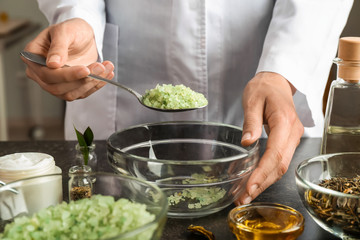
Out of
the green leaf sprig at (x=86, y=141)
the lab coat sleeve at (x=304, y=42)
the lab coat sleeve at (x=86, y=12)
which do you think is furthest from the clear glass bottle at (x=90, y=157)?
the lab coat sleeve at (x=304, y=42)

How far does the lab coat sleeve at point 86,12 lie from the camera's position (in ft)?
4.51

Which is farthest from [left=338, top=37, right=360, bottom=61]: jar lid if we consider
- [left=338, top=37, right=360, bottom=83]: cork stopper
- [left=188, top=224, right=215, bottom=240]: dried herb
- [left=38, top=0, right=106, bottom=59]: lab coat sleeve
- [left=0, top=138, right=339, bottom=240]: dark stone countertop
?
[left=38, top=0, right=106, bottom=59]: lab coat sleeve

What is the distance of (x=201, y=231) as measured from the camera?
828 millimetres

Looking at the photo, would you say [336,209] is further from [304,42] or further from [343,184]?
[304,42]

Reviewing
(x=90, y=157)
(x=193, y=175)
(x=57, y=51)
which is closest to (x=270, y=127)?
(x=193, y=175)

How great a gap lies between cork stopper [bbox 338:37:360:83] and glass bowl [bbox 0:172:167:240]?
19.1 inches

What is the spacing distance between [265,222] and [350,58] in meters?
0.37

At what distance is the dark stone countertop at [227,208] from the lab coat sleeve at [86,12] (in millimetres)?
283

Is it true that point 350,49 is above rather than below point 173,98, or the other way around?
above

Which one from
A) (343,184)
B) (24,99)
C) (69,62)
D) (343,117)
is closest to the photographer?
(343,184)

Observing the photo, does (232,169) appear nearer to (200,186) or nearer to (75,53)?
(200,186)

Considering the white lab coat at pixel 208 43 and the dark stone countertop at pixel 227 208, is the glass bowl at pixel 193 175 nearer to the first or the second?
the dark stone countertop at pixel 227 208

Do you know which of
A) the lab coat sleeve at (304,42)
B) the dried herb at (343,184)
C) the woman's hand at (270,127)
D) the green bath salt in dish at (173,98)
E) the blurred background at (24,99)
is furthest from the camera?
the blurred background at (24,99)

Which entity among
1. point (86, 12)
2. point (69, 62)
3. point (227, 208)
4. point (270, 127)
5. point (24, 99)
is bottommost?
point (24, 99)
